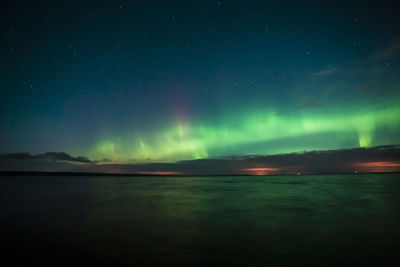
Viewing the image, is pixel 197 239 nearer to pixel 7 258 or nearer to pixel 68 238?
pixel 68 238

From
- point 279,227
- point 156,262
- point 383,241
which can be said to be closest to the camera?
point 156,262

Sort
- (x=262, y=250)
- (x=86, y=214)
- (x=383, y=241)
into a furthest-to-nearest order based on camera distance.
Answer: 1. (x=86, y=214)
2. (x=383, y=241)
3. (x=262, y=250)

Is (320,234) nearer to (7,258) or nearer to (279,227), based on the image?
(279,227)

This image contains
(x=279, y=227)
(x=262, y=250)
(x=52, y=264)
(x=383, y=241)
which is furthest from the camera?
(x=279, y=227)

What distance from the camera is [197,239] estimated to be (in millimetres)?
8906

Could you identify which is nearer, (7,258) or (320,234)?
(7,258)

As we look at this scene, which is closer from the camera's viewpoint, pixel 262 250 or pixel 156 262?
pixel 156 262

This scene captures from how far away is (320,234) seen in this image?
9.34m

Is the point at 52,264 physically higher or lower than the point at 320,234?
higher

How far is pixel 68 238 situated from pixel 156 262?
4.22 m

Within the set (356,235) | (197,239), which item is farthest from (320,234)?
(197,239)

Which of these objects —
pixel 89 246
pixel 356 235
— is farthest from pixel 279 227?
pixel 89 246

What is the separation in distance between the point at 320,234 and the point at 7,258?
1046 centimetres

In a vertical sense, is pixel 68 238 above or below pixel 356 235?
above
